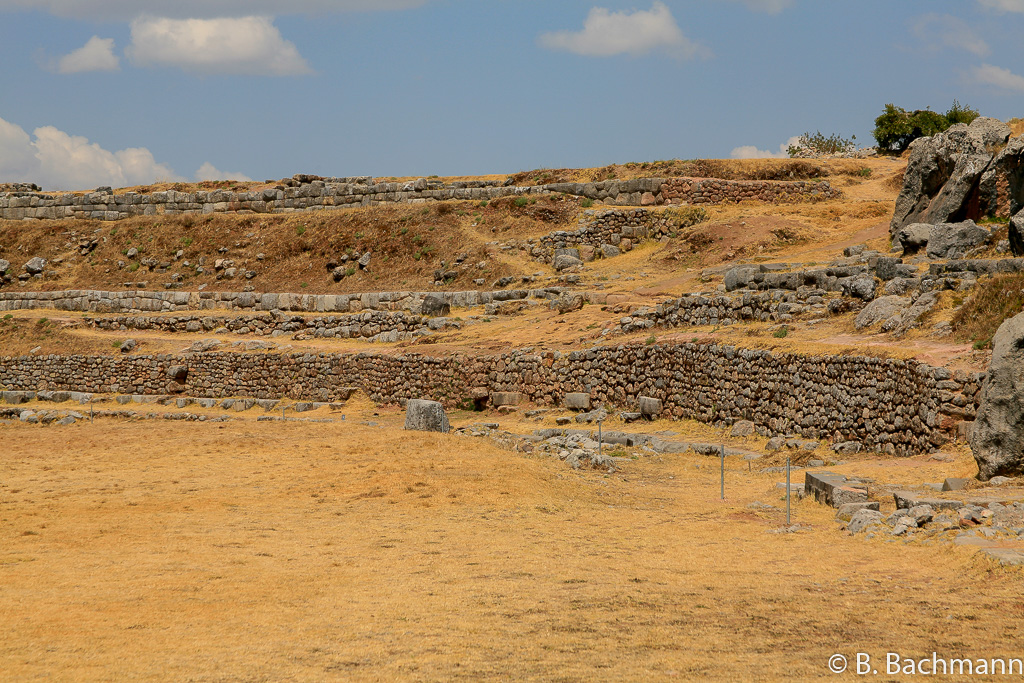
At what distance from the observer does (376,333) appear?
91.4 feet

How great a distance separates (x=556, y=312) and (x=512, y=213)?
10.3m

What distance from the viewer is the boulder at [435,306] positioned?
90.7ft

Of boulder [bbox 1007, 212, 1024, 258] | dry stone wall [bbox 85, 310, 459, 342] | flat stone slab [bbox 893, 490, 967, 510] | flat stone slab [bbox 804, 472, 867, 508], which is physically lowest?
flat stone slab [bbox 804, 472, 867, 508]

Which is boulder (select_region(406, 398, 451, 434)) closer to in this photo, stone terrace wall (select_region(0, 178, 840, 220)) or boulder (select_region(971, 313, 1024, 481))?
boulder (select_region(971, 313, 1024, 481))

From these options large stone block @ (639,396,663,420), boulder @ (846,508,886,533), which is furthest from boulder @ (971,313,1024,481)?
large stone block @ (639,396,663,420)

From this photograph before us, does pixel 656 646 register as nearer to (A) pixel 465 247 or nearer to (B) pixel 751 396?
(B) pixel 751 396

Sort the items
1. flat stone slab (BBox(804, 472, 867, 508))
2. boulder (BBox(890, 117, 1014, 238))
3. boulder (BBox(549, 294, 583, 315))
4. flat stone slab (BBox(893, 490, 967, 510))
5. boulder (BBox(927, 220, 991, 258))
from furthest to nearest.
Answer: boulder (BBox(549, 294, 583, 315)), boulder (BBox(890, 117, 1014, 238)), boulder (BBox(927, 220, 991, 258)), flat stone slab (BBox(804, 472, 867, 508)), flat stone slab (BBox(893, 490, 967, 510))

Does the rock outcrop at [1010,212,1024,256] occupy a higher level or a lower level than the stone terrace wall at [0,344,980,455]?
higher

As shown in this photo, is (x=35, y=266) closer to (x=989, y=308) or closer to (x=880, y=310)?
(x=880, y=310)

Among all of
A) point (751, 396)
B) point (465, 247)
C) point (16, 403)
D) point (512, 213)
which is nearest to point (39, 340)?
point (16, 403)

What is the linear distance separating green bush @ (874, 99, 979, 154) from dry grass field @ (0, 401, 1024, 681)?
126 ft

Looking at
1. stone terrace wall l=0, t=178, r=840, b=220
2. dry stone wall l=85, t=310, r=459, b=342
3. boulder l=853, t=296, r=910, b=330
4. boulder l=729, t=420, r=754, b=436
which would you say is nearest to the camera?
boulder l=729, t=420, r=754, b=436

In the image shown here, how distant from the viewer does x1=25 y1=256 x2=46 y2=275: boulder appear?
38281 mm

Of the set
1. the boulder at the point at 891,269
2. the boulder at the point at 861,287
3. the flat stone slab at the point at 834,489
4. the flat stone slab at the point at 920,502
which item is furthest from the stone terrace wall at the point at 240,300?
the flat stone slab at the point at 920,502
